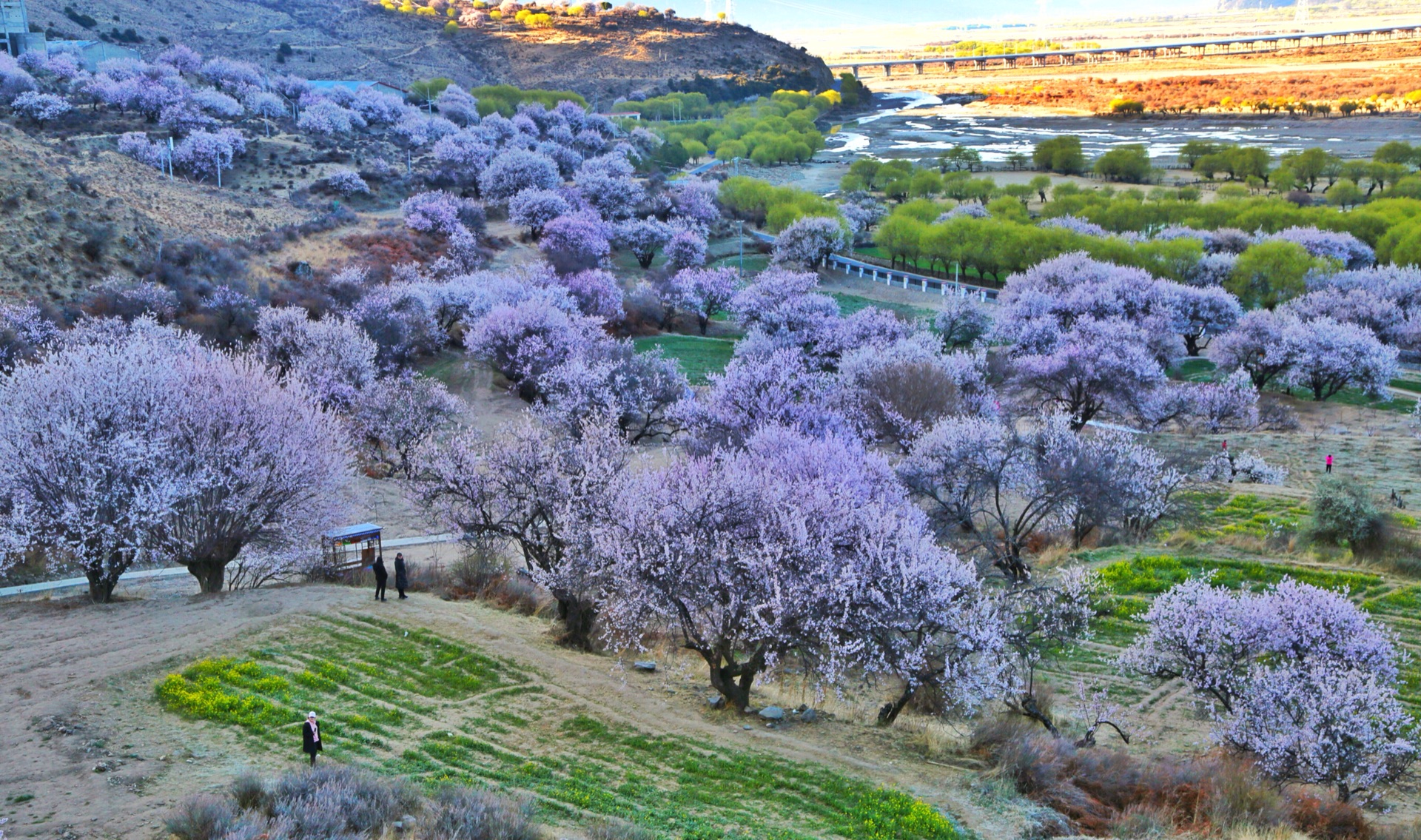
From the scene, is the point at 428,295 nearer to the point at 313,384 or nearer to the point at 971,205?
the point at 313,384

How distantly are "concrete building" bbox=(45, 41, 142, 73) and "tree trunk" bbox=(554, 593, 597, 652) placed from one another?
80593 millimetres

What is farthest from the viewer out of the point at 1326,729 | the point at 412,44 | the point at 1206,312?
the point at 412,44

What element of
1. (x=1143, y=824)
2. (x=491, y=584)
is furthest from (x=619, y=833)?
(x=491, y=584)

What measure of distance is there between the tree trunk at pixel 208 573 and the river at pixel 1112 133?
4457 inches

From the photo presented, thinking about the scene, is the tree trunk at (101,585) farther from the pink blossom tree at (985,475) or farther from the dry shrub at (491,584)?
the pink blossom tree at (985,475)

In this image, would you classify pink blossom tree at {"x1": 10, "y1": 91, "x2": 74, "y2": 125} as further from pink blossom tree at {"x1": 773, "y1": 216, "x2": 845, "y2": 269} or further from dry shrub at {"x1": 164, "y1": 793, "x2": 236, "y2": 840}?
dry shrub at {"x1": 164, "y1": 793, "x2": 236, "y2": 840}

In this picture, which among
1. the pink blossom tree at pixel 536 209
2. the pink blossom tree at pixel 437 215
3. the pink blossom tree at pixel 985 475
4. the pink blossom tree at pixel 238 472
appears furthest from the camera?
the pink blossom tree at pixel 536 209

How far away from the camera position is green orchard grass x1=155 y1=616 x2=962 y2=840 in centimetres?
1396

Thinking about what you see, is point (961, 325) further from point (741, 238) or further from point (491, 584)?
point (491, 584)

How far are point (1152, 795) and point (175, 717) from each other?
13.9 meters

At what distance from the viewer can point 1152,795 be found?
51.9 feet

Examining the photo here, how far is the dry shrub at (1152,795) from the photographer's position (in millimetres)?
15039

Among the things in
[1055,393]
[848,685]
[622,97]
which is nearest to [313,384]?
[848,685]

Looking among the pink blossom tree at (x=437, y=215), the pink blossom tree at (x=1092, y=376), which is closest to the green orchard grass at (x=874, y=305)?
the pink blossom tree at (x=1092, y=376)
